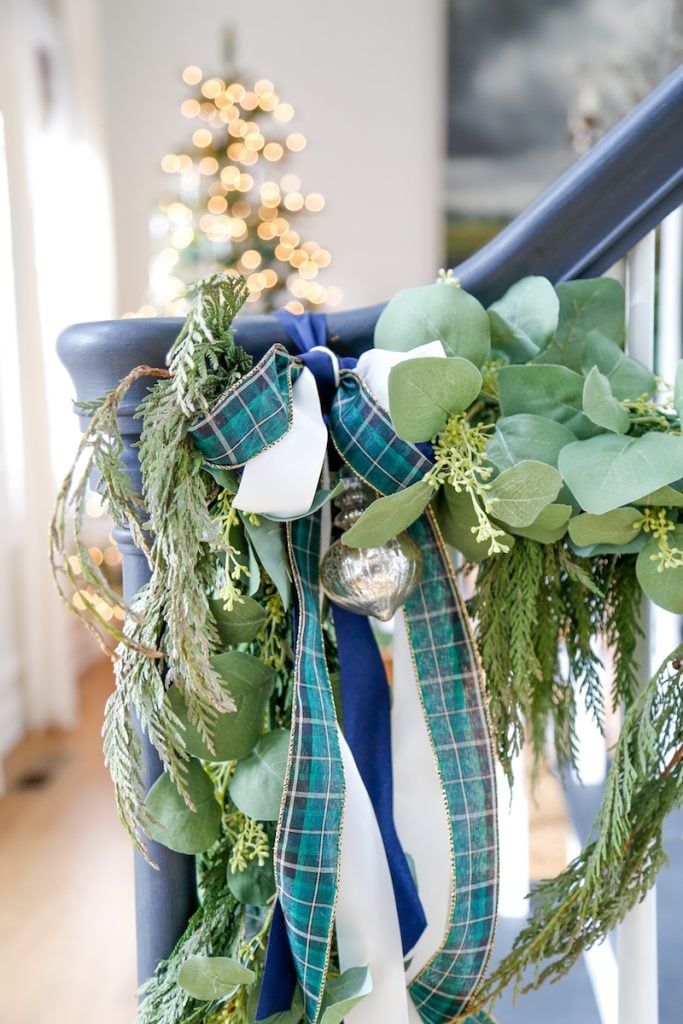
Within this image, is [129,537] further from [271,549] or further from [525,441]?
[525,441]

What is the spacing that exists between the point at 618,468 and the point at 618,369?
109 millimetres

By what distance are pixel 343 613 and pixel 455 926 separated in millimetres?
180

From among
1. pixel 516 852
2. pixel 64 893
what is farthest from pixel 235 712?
pixel 64 893

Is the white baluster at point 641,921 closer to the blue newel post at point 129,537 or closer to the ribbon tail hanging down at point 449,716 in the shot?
the ribbon tail hanging down at point 449,716

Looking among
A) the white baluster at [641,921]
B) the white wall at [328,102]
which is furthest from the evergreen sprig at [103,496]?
the white wall at [328,102]

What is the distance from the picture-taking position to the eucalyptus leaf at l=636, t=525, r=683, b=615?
0.45m

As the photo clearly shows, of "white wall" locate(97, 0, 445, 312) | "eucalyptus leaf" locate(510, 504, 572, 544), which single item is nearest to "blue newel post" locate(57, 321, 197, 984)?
"eucalyptus leaf" locate(510, 504, 572, 544)

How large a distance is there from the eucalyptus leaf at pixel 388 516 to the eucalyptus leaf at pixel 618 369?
16cm

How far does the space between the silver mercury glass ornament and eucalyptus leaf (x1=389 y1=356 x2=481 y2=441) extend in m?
0.07

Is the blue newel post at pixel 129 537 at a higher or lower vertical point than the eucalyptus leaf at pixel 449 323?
lower

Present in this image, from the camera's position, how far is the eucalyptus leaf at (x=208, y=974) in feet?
1.49

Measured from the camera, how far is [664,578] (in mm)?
448

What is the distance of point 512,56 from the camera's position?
3.65m

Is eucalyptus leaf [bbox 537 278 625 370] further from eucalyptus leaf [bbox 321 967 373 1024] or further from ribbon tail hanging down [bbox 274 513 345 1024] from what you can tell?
eucalyptus leaf [bbox 321 967 373 1024]
